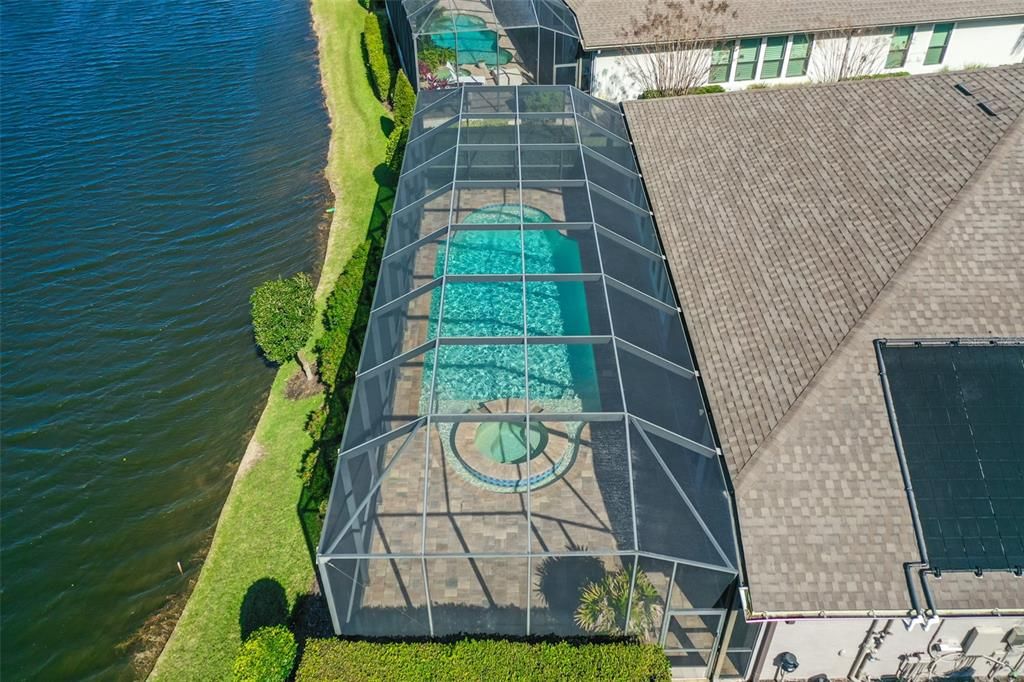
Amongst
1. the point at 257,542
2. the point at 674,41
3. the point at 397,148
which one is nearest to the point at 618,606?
the point at 257,542

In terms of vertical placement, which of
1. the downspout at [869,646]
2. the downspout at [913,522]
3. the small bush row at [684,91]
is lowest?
the downspout at [869,646]

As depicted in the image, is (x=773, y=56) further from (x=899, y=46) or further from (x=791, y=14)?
(x=899, y=46)

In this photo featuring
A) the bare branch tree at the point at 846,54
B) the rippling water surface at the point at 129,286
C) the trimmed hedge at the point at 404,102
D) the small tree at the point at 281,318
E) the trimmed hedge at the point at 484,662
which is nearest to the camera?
the trimmed hedge at the point at 484,662

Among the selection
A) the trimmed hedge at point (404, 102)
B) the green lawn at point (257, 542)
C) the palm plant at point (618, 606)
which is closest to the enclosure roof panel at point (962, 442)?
the palm plant at point (618, 606)

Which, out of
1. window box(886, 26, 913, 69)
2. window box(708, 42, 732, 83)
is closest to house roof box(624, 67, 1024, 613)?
window box(708, 42, 732, 83)

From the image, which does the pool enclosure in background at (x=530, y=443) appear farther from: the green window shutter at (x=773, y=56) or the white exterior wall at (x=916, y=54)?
the green window shutter at (x=773, y=56)

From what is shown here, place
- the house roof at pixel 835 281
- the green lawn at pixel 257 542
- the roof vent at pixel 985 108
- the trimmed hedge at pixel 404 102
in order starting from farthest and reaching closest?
the trimmed hedge at pixel 404 102 < the roof vent at pixel 985 108 < the green lawn at pixel 257 542 < the house roof at pixel 835 281

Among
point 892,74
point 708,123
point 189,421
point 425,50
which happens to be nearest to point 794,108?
point 708,123
